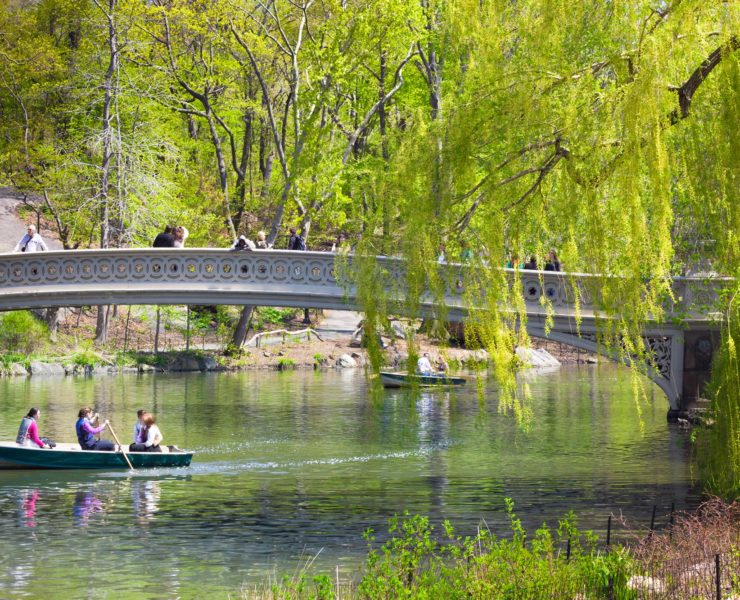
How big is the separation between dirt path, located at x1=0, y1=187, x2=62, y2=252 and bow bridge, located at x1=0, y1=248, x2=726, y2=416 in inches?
886

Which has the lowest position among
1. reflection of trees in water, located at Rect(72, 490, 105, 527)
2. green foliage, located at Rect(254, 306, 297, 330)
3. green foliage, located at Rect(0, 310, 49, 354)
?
reflection of trees in water, located at Rect(72, 490, 105, 527)

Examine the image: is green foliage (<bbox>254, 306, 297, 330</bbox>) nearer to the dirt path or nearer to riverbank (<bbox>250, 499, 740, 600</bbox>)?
the dirt path

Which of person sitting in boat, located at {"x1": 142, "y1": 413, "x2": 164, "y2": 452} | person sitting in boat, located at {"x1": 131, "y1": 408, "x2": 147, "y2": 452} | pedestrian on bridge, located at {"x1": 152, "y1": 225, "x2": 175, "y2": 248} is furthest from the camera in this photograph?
pedestrian on bridge, located at {"x1": 152, "y1": 225, "x2": 175, "y2": 248}

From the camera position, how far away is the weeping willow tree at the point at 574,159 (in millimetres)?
13383

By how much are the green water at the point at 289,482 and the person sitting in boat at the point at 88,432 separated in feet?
1.95

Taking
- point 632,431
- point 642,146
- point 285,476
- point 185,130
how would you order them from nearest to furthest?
point 642,146 < point 285,476 < point 632,431 < point 185,130

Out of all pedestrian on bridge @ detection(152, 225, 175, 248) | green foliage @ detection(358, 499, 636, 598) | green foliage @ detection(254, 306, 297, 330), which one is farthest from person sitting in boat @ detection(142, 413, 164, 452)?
green foliage @ detection(254, 306, 297, 330)

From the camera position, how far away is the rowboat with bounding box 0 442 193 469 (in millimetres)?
25094

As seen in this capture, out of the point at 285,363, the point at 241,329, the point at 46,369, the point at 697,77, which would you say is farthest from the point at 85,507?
the point at 285,363

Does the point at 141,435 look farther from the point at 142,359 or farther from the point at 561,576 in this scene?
the point at 142,359

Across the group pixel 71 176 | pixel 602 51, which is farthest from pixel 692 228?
pixel 71 176

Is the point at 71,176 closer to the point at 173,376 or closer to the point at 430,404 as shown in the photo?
the point at 173,376

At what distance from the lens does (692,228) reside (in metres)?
17.9

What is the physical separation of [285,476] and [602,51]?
10.6 meters
